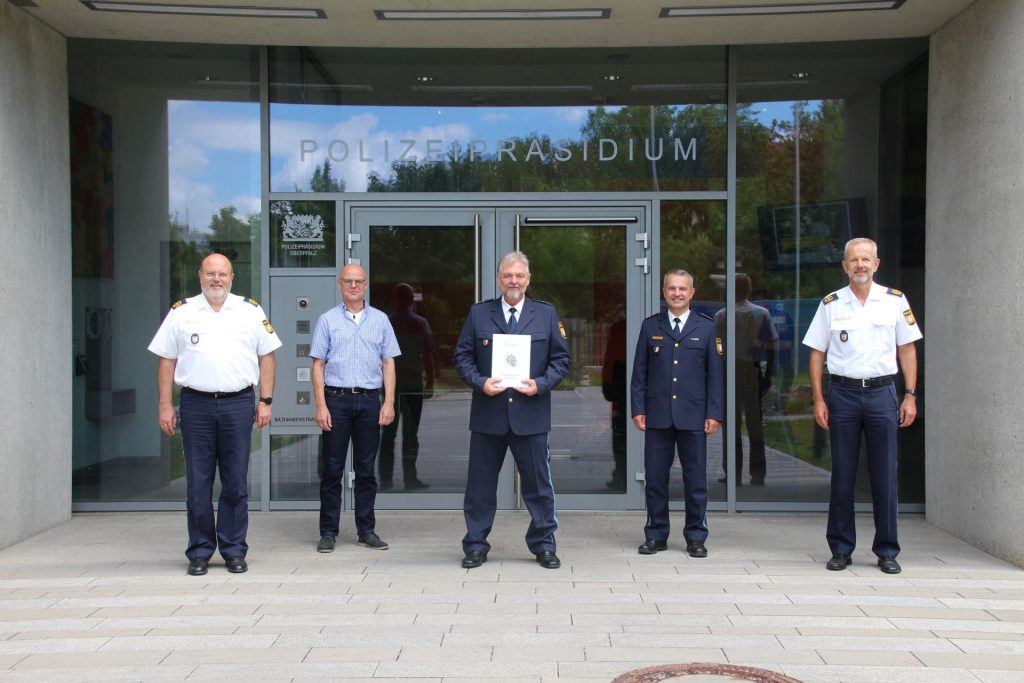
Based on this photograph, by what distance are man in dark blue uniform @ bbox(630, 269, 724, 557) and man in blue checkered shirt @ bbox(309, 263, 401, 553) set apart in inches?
65.2

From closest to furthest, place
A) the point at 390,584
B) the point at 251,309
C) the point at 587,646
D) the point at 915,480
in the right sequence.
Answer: the point at 587,646, the point at 390,584, the point at 251,309, the point at 915,480

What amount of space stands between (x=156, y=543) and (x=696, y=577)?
3.60m

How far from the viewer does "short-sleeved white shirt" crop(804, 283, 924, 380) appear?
5961mm

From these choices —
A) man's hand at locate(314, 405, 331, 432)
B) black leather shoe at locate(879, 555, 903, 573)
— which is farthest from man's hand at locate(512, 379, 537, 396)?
black leather shoe at locate(879, 555, 903, 573)

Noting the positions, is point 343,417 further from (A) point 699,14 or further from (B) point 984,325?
(B) point 984,325

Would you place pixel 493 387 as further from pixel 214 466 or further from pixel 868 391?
pixel 868 391

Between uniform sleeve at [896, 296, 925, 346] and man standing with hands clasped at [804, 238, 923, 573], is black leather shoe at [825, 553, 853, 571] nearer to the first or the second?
man standing with hands clasped at [804, 238, 923, 573]

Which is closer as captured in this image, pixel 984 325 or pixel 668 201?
pixel 984 325

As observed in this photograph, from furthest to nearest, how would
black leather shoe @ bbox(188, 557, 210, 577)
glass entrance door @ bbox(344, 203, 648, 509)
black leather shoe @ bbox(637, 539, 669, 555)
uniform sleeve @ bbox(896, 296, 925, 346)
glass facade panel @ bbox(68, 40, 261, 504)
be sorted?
glass facade panel @ bbox(68, 40, 261, 504), glass entrance door @ bbox(344, 203, 648, 509), black leather shoe @ bbox(637, 539, 669, 555), uniform sleeve @ bbox(896, 296, 925, 346), black leather shoe @ bbox(188, 557, 210, 577)

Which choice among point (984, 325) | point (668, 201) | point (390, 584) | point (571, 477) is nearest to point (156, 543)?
point (390, 584)

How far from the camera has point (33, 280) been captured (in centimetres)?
706

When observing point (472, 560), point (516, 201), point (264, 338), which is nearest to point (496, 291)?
point (516, 201)

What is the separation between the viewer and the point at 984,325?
6562 mm

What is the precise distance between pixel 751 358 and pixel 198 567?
14.3 ft
